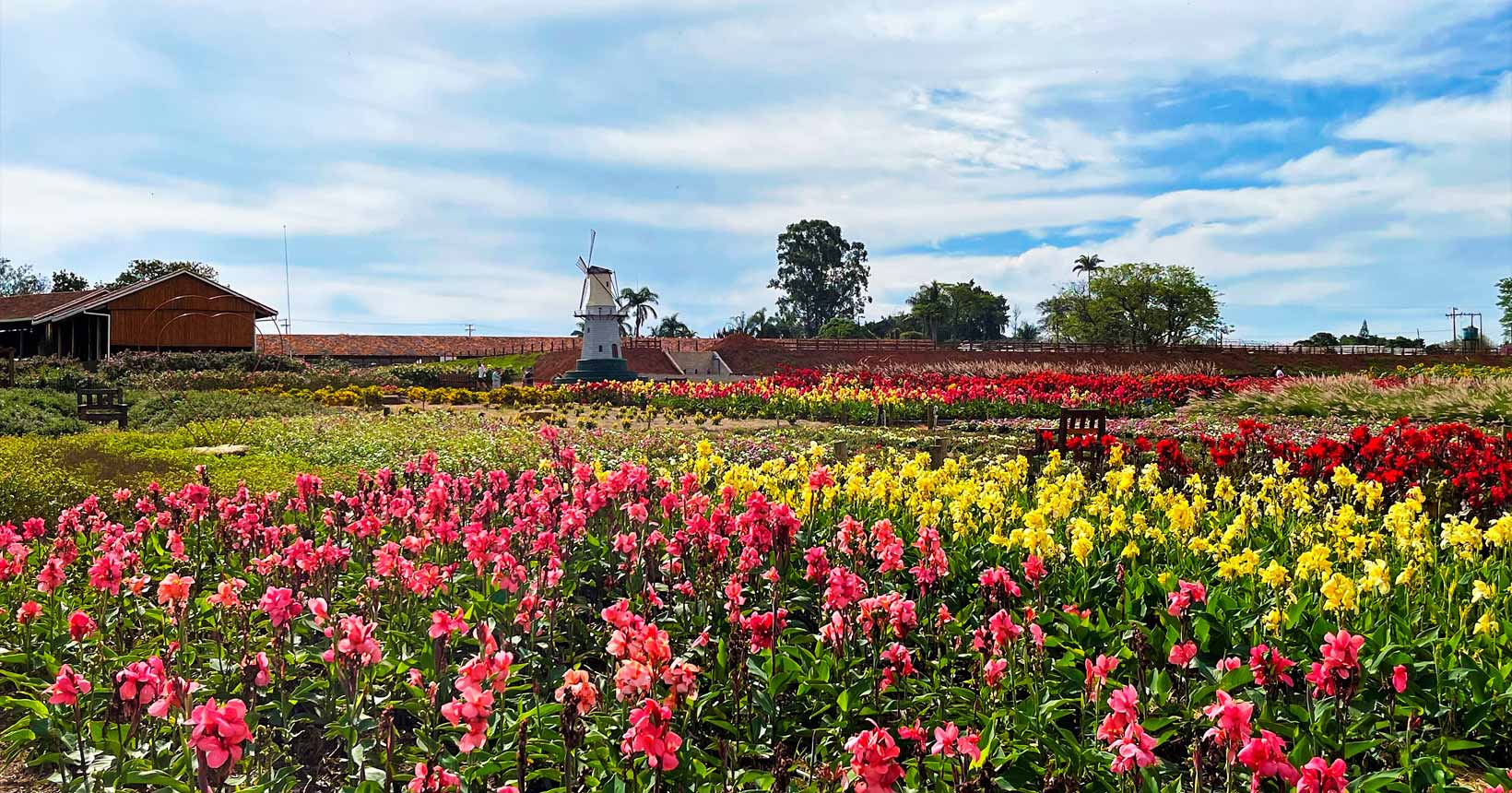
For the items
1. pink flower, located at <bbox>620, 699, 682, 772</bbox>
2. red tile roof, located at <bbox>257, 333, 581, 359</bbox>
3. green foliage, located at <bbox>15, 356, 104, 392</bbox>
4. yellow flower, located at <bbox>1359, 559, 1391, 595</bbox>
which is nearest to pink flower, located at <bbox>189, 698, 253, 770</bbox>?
pink flower, located at <bbox>620, 699, 682, 772</bbox>

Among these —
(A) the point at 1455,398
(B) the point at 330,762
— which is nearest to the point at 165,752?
(B) the point at 330,762

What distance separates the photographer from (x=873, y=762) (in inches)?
99.0

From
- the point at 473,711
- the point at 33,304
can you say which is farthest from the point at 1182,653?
the point at 33,304

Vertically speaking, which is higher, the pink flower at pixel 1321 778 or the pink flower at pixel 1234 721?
the pink flower at pixel 1234 721

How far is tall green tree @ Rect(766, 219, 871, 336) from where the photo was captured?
90.6 meters

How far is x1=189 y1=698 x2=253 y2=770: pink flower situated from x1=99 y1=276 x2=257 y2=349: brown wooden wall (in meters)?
43.6

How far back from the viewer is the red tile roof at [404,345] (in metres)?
61.9

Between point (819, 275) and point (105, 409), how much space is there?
7358 cm

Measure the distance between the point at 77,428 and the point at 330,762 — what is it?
17.2m

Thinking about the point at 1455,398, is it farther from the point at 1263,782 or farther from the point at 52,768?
the point at 52,768

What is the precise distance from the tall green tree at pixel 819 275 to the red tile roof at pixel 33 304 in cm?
5611

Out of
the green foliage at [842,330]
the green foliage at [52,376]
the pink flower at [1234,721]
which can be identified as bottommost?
the pink flower at [1234,721]

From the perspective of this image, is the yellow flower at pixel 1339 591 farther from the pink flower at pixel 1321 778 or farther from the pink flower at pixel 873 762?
the pink flower at pixel 873 762

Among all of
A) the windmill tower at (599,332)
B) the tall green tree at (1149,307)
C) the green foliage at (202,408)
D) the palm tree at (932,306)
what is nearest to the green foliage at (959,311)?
the palm tree at (932,306)
